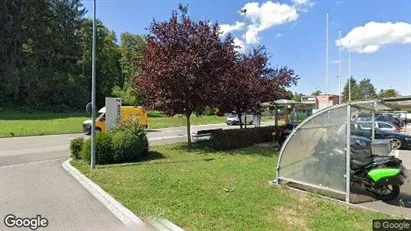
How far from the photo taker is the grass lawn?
5.32 meters

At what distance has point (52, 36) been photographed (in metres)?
49.7

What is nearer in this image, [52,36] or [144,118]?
[144,118]

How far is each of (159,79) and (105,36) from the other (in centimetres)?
5451

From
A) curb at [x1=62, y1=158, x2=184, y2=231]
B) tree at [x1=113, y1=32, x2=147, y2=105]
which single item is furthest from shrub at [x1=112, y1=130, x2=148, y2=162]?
tree at [x1=113, y1=32, x2=147, y2=105]

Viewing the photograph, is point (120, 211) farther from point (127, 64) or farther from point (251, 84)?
point (127, 64)

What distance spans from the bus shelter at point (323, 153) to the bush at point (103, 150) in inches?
242

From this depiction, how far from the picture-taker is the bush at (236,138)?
48.6 feet

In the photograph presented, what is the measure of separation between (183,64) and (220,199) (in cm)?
777

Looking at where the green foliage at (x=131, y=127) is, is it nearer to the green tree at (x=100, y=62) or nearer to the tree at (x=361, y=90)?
the green tree at (x=100, y=62)

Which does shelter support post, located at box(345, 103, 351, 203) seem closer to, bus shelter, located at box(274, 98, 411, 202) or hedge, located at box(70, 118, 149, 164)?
bus shelter, located at box(274, 98, 411, 202)

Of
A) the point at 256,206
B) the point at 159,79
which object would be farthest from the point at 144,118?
the point at 256,206

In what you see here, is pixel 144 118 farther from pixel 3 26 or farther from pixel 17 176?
pixel 3 26

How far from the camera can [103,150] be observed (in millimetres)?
11477

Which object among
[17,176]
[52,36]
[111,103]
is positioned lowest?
[17,176]
